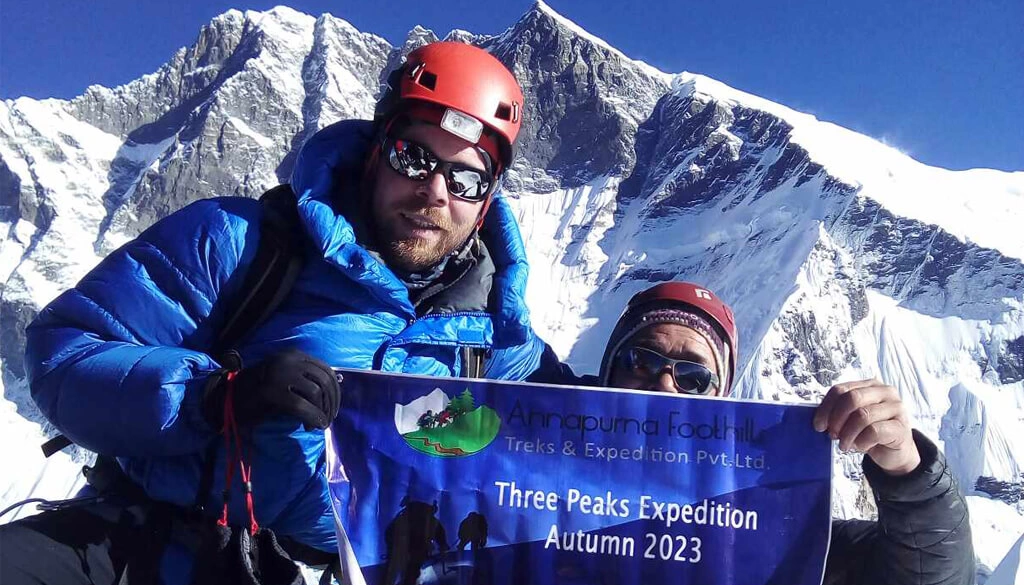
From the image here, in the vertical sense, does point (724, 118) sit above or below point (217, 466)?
above

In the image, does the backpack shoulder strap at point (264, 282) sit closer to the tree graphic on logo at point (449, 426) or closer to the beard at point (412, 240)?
the beard at point (412, 240)

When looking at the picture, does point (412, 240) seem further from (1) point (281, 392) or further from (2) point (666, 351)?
(2) point (666, 351)

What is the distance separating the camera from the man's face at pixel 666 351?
4.29m

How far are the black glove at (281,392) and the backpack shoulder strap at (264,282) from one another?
0.48 metres

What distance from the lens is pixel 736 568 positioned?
3.40 m

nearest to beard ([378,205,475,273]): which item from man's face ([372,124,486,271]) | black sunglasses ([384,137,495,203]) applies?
man's face ([372,124,486,271])

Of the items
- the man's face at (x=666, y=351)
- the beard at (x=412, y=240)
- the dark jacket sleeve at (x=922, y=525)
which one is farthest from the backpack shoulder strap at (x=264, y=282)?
the dark jacket sleeve at (x=922, y=525)

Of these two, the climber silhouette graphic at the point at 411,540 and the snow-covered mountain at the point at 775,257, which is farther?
the snow-covered mountain at the point at 775,257

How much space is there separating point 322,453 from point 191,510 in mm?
601

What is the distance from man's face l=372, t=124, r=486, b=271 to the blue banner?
2.59 ft

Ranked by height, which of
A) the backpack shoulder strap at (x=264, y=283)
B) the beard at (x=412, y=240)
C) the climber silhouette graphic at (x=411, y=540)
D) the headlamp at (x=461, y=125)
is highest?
the headlamp at (x=461, y=125)

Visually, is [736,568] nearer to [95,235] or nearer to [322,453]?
[322,453]

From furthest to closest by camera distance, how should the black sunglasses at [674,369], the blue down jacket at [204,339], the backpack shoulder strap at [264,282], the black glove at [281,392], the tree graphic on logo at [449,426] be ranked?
the black sunglasses at [674,369] < the backpack shoulder strap at [264,282] < the tree graphic on logo at [449,426] < the blue down jacket at [204,339] < the black glove at [281,392]

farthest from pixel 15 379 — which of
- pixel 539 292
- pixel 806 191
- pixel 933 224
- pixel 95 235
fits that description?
pixel 933 224
